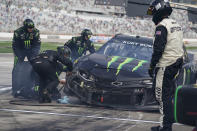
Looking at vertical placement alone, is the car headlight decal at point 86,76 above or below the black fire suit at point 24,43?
below

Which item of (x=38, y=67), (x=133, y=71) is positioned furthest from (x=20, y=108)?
(x=133, y=71)

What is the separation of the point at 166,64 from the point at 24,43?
16.5 feet

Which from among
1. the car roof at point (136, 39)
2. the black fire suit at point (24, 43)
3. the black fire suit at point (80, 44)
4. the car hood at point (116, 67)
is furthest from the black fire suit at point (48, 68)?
the black fire suit at point (80, 44)

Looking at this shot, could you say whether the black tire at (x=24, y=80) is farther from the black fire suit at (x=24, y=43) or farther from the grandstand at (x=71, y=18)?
the grandstand at (x=71, y=18)

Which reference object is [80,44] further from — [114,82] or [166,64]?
[166,64]

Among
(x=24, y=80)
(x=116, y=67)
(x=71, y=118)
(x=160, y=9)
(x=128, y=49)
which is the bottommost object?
(x=71, y=118)

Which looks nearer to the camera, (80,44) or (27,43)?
(27,43)

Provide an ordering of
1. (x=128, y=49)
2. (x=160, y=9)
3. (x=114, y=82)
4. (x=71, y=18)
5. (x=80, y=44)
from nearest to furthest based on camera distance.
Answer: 1. (x=160, y=9)
2. (x=114, y=82)
3. (x=128, y=49)
4. (x=80, y=44)
5. (x=71, y=18)

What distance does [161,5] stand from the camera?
5.25 meters

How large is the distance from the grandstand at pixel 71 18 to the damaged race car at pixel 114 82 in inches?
1215

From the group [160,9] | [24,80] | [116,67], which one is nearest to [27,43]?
[24,80]

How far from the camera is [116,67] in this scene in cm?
733

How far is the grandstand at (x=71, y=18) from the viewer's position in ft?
127

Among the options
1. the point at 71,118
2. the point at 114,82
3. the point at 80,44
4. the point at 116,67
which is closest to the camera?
the point at 71,118
